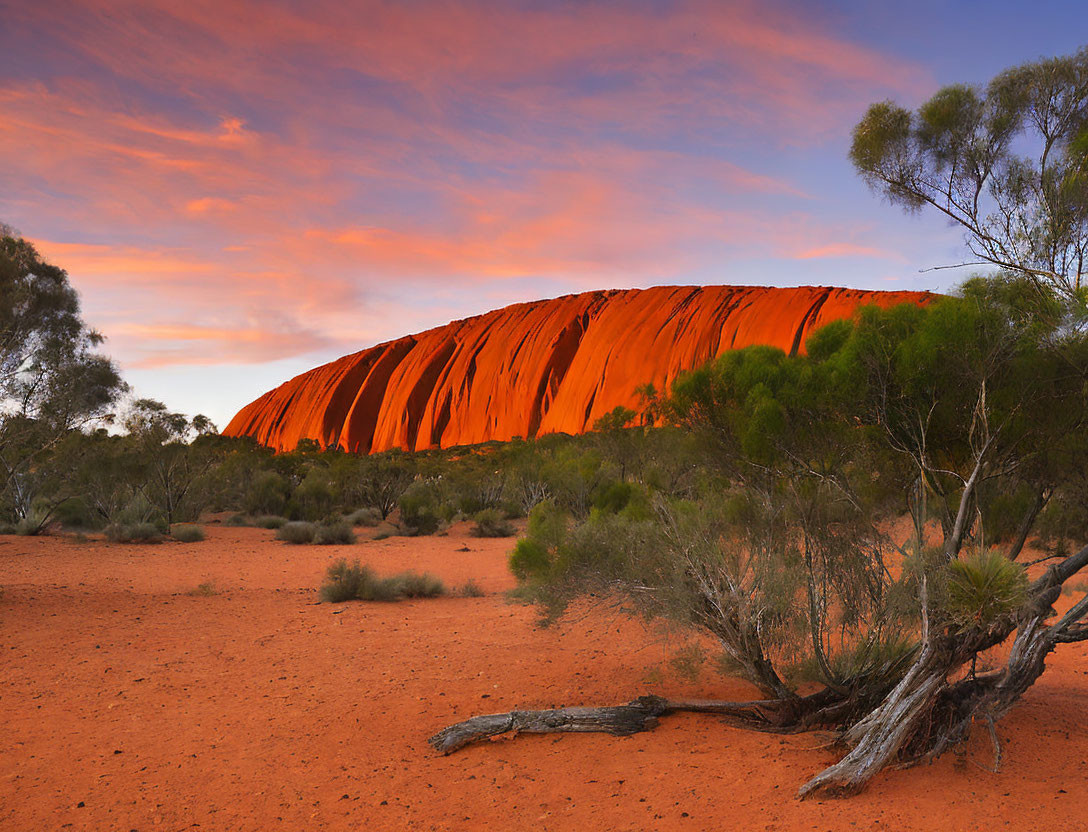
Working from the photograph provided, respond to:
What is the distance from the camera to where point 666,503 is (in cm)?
635

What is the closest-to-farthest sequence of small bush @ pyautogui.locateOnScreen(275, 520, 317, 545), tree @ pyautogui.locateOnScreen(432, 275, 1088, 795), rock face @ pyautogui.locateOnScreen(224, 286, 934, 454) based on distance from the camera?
tree @ pyautogui.locateOnScreen(432, 275, 1088, 795) → small bush @ pyautogui.locateOnScreen(275, 520, 317, 545) → rock face @ pyautogui.locateOnScreen(224, 286, 934, 454)

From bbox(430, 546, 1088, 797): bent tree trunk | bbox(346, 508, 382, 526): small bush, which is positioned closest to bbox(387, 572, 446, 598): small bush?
bbox(430, 546, 1088, 797): bent tree trunk

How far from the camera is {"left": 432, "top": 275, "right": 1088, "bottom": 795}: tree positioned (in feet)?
17.8

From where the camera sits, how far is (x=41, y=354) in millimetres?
13273

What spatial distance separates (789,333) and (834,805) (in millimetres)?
56454

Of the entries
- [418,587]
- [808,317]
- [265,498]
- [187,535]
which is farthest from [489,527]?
[808,317]

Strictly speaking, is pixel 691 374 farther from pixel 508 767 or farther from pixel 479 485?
pixel 479 485

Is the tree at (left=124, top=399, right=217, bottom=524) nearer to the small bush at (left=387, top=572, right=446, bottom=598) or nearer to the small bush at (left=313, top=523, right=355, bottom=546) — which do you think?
the small bush at (left=313, top=523, right=355, bottom=546)

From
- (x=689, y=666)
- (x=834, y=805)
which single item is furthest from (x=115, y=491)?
(x=834, y=805)

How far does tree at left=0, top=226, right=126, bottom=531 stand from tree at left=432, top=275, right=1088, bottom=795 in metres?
11.4

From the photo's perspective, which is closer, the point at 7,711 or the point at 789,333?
the point at 7,711

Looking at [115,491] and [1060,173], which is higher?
[1060,173]

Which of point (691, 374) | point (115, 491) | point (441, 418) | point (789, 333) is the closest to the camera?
point (691, 374)

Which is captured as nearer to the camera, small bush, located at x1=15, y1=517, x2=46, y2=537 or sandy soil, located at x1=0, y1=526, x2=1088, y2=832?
sandy soil, located at x1=0, y1=526, x2=1088, y2=832
